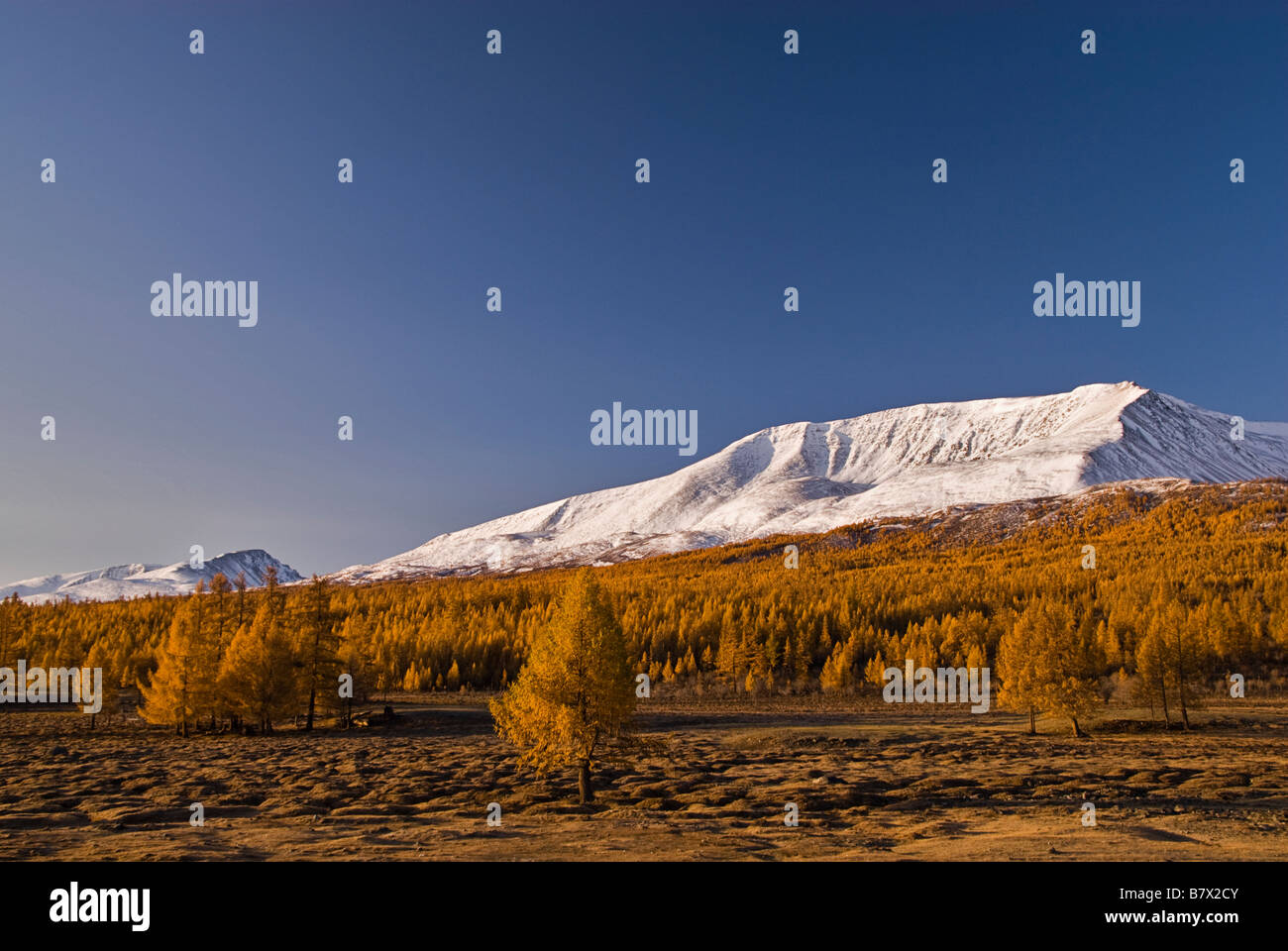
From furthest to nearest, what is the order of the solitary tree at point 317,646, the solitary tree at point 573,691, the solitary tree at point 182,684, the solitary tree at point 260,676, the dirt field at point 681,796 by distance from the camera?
the solitary tree at point 317,646
the solitary tree at point 260,676
the solitary tree at point 182,684
the solitary tree at point 573,691
the dirt field at point 681,796

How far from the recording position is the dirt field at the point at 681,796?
1912cm

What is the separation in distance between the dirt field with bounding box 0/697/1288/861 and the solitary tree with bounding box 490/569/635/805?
8.67 ft

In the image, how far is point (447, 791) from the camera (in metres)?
32.0

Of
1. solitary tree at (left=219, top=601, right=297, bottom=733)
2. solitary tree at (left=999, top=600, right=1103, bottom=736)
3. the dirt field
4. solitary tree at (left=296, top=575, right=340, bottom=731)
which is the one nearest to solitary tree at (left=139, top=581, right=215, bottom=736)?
solitary tree at (left=219, top=601, right=297, bottom=733)

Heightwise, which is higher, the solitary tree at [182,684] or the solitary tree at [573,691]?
the solitary tree at [573,691]

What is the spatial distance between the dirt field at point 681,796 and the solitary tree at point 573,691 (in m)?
2.64

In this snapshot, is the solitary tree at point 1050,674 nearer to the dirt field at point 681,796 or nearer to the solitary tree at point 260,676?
the dirt field at point 681,796

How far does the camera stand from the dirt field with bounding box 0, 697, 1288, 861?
19.1 meters

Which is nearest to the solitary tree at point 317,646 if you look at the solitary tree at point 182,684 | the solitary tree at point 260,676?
the solitary tree at point 260,676

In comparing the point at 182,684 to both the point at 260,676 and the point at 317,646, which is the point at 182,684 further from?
the point at 317,646

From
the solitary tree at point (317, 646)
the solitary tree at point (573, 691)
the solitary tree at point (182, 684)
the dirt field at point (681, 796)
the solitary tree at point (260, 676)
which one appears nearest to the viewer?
the dirt field at point (681, 796)

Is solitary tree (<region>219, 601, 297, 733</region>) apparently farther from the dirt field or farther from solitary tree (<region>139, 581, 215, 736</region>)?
the dirt field

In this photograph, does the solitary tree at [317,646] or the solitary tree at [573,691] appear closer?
the solitary tree at [573,691]
